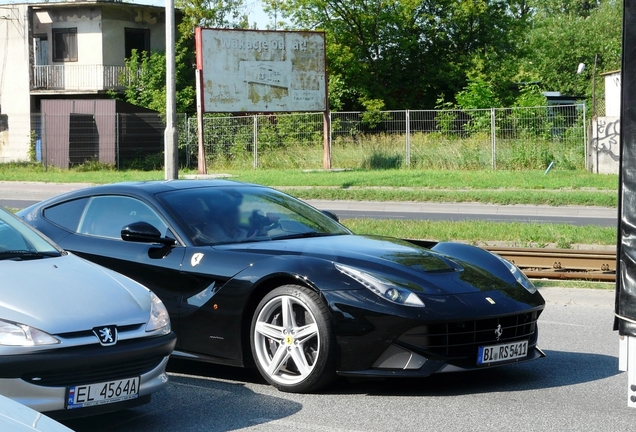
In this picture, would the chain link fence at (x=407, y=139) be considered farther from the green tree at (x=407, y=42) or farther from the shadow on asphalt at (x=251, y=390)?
the shadow on asphalt at (x=251, y=390)

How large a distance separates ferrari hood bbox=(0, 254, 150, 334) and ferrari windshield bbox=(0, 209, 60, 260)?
13 centimetres

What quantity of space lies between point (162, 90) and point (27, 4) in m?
7.66

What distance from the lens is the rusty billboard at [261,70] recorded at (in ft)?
104

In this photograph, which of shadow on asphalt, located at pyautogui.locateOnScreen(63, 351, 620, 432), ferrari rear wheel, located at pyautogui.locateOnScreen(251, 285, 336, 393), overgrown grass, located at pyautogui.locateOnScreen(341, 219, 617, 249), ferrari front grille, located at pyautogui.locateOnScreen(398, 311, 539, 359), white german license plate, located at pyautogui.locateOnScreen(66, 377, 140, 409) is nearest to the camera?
white german license plate, located at pyautogui.locateOnScreen(66, 377, 140, 409)

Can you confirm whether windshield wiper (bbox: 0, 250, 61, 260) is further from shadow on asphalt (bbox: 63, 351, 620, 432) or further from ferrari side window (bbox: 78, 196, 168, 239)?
ferrari side window (bbox: 78, 196, 168, 239)

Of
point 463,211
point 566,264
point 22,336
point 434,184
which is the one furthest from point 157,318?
point 434,184

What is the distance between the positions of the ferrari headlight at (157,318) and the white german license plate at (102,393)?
32cm

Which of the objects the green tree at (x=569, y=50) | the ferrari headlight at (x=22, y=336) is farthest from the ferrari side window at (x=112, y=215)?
the green tree at (x=569, y=50)

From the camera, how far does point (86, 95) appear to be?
45.5 meters

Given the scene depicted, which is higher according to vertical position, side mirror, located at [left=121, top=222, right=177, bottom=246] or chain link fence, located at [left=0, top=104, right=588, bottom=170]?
chain link fence, located at [left=0, top=104, right=588, bottom=170]

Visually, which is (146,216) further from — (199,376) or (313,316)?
(313,316)

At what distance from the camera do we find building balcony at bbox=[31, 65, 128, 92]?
4462 centimetres

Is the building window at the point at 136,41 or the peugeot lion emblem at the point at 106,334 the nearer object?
the peugeot lion emblem at the point at 106,334

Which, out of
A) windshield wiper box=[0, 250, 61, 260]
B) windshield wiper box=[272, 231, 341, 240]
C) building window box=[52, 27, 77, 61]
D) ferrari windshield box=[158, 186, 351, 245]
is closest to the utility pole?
ferrari windshield box=[158, 186, 351, 245]
